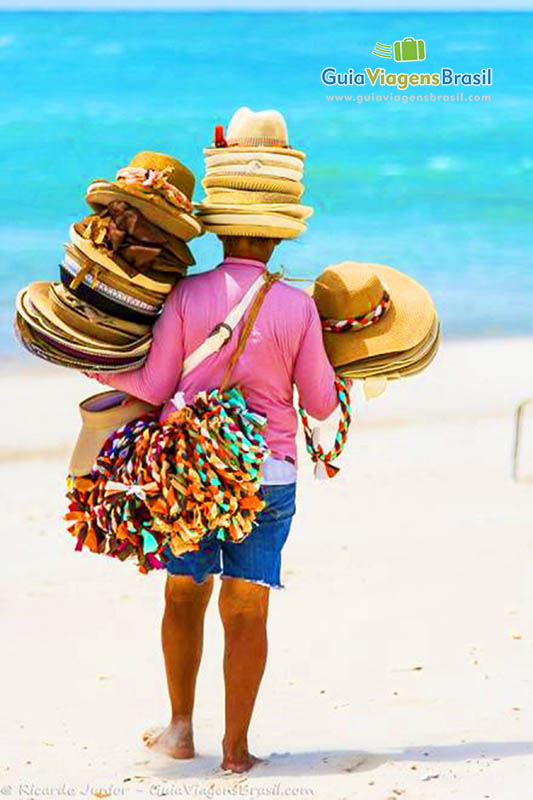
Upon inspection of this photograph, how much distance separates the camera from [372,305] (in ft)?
12.9

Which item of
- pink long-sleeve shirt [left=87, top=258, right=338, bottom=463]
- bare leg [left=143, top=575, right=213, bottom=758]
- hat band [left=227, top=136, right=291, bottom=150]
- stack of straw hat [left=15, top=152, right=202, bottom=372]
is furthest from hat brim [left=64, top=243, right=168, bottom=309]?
bare leg [left=143, top=575, right=213, bottom=758]

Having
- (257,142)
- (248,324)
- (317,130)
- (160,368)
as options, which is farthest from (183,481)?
(317,130)

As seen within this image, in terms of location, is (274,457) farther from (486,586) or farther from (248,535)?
(486,586)

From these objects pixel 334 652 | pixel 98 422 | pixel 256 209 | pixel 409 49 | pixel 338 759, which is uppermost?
pixel 409 49

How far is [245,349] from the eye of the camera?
147 inches

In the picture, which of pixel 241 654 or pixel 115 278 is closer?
pixel 115 278

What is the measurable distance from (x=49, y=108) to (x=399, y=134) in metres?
7.06

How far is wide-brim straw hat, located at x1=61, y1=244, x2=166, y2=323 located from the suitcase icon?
3470cm

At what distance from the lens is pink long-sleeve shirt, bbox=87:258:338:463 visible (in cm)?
371

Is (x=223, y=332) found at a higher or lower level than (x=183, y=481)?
higher

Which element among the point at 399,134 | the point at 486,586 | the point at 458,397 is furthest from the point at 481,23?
the point at 486,586

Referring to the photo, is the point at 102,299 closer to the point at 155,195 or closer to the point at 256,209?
the point at 155,195

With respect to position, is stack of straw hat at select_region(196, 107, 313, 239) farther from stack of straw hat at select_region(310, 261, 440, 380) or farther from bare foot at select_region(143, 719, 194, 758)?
bare foot at select_region(143, 719, 194, 758)

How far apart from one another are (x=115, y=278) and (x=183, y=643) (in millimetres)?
1033
